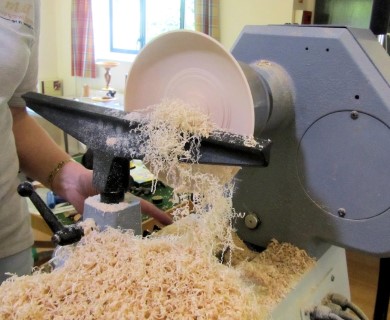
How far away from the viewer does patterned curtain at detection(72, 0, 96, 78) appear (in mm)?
3951

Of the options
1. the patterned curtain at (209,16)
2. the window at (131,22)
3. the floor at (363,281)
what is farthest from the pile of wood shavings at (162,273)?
the window at (131,22)

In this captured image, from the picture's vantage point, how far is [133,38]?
404 cm

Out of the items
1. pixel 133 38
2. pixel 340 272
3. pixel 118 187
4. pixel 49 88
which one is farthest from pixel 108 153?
pixel 49 88

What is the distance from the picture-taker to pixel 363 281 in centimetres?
239

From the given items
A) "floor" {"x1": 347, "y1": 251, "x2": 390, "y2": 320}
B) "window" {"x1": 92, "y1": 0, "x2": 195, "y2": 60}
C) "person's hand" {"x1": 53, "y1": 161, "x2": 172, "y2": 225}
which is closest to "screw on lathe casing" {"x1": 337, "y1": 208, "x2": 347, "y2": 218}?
"person's hand" {"x1": 53, "y1": 161, "x2": 172, "y2": 225}

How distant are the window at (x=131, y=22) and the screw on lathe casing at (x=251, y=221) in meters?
3.08

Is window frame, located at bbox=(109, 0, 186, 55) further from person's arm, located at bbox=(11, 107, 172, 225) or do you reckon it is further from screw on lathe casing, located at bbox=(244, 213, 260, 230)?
screw on lathe casing, located at bbox=(244, 213, 260, 230)

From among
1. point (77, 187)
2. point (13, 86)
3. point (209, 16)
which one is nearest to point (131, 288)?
point (77, 187)

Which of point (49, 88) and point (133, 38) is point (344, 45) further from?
point (49, 88)

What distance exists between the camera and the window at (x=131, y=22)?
3.68 metres

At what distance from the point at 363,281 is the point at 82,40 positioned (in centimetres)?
329

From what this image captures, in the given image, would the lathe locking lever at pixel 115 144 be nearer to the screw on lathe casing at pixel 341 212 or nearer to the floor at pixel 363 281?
the screw on lathe casing at pixel 341 212

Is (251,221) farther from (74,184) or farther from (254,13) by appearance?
(254,13)

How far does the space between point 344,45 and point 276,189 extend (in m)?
0.25
